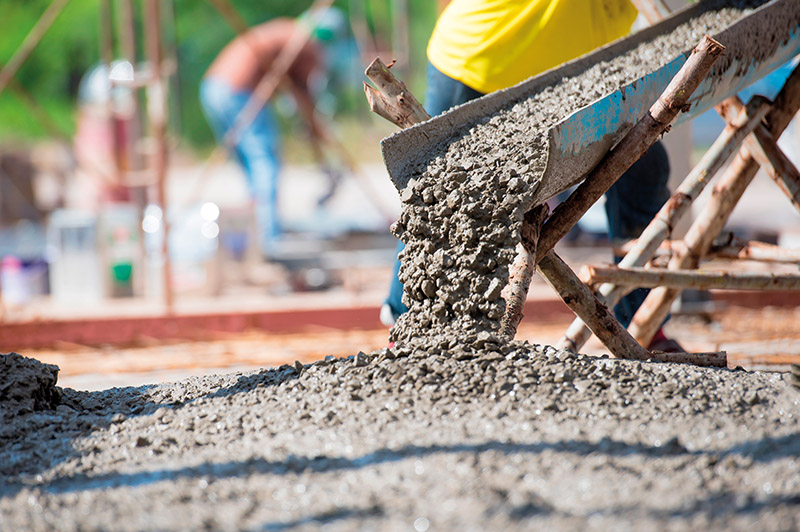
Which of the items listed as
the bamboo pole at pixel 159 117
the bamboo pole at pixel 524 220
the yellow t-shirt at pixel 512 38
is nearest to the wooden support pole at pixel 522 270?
the bamboo pole at pixel 524 220

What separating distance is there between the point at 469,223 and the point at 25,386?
114cm

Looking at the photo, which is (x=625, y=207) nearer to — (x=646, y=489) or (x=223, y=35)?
(x=646, y=489)

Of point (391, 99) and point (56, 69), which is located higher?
point (56, 69)

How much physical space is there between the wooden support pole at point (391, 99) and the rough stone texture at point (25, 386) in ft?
3.50

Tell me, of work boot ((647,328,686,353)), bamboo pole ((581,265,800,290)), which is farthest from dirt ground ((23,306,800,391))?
bamboo pole ((581,265,800,290))

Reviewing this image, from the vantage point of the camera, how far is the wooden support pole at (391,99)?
7.50ft

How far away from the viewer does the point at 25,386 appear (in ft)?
7.02

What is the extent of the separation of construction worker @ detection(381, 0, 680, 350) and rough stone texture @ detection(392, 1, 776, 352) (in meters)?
0.45

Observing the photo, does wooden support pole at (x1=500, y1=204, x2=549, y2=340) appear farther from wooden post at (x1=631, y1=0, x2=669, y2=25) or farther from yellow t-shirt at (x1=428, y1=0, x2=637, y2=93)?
wooden post at (x1=631, y1=0, x2=669, y2=25)

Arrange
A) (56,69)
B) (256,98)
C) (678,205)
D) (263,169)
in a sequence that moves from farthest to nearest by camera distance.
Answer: (56,69) → (263,169) → (256,98) → (678,205)

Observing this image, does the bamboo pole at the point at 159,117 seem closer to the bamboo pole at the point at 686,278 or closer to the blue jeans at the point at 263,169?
the blue jeans at the point at 263,169

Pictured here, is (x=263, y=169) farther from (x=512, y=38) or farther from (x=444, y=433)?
(x=444, y=433)

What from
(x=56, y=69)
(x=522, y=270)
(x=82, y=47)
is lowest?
(x=522, y=270)

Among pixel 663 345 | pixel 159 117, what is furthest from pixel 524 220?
pixel 159 117
